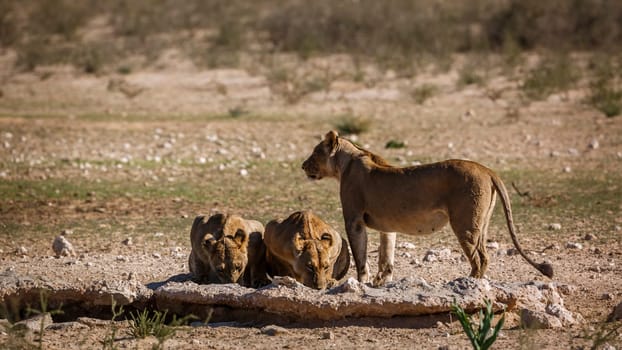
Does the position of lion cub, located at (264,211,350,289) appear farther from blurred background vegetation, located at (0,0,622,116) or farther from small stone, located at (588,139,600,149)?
blurred background vegetation, located at (0,0,622,116)

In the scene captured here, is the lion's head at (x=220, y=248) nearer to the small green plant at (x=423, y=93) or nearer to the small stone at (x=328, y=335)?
the small stone at (x=328, y=335)

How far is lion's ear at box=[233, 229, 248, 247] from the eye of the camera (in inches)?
354

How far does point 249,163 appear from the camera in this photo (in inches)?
671

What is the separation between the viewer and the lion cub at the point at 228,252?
888cm

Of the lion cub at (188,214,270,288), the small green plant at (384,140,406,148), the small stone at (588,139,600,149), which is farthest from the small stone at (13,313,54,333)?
the small stone at (588,139,600,149)

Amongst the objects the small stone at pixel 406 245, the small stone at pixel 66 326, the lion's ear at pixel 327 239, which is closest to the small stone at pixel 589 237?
the small stone at pixel 406 245

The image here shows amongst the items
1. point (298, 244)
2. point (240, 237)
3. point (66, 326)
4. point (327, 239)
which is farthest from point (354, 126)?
point (66, 326)

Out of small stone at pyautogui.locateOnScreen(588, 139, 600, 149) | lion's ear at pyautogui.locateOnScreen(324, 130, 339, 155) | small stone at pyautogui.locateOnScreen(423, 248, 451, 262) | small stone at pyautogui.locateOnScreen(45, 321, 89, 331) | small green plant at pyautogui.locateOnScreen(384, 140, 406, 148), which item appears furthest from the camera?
small green plant at pyautogui.locateOnScreen(384, 140, 406, 148)

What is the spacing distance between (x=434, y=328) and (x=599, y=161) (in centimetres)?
991

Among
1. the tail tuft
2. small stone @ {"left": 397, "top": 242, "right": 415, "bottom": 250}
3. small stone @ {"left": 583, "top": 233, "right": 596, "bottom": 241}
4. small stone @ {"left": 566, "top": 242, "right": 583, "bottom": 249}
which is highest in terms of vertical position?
the tail tuft

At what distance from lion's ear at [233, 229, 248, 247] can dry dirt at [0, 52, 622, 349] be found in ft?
2.73

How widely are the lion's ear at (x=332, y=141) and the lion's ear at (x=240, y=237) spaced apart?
141 centimetres

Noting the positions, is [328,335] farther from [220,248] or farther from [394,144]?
[394,144]

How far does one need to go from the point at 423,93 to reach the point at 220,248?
14.2 meters
